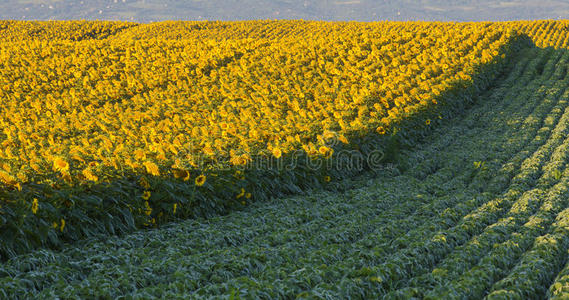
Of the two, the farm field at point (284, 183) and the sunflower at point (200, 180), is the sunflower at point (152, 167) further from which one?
the sunflower at point (200, 180)

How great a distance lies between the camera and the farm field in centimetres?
555

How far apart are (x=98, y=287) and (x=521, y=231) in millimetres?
5700

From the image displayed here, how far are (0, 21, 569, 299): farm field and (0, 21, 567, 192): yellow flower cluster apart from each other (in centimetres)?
9

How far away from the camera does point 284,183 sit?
1030 cm

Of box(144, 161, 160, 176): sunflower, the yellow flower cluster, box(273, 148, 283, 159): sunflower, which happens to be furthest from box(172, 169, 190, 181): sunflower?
box(273, 148, 283, 159): sunflower

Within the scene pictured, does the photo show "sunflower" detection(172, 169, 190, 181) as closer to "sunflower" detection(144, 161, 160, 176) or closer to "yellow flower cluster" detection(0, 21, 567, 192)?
"yellow flower cluster" detection(0, 21, 567, 192)

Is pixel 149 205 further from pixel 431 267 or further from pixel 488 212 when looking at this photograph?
pixel 488 212

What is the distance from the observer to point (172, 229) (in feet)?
25.3

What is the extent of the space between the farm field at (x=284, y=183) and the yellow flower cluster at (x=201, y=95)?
0.09 m

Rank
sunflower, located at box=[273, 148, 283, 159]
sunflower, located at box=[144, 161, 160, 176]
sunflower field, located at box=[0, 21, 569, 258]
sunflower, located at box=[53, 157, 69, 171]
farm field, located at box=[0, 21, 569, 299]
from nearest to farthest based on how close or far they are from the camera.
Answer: farm field, located at box=[0, 21, 569, 299]
sunflower field, located at box=[0, 21, 569, 258]
sunflower, located at box=[53, 157, 69, 171]
sunflower, located at box=[144, 161, 160, 176]
sunflower, located at box=[273, 148, 283, 159]

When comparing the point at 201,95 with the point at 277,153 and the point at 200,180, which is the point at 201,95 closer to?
the point at 277,153

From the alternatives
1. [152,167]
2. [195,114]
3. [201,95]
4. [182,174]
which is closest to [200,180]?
[182,174]

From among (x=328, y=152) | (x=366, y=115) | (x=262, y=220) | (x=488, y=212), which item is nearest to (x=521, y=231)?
(x=488, y=212)

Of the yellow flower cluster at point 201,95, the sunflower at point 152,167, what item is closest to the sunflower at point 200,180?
the yellow flower cluster at point 201,95
